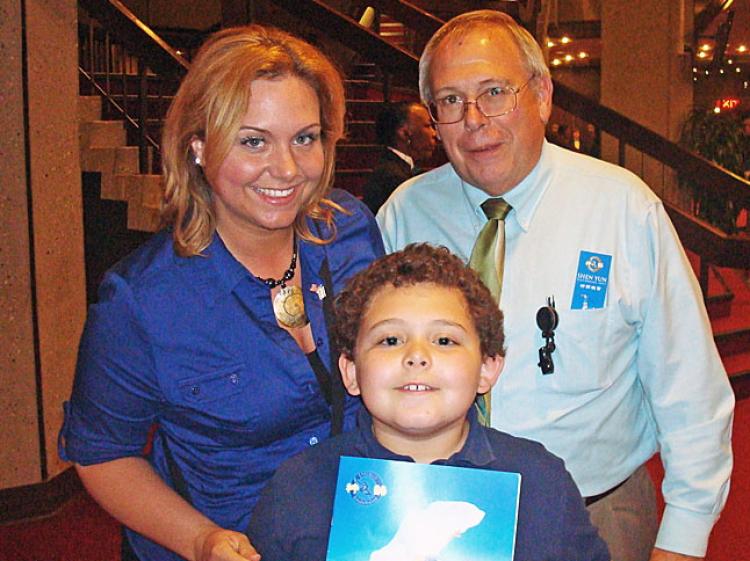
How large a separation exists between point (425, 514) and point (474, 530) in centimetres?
8

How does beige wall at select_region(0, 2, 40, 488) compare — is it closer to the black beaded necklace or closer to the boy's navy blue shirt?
the black beaded necklace

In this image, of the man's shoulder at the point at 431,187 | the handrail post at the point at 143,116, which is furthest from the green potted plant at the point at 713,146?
the man's shoulder at the point at 431,187

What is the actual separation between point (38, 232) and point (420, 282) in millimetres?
3164

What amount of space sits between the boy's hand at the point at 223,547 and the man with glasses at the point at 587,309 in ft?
2.19

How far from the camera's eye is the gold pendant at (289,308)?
1940 mm

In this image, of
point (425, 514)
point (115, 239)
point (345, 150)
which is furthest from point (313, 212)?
point (345, 150)

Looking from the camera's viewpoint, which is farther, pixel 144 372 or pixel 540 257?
pixel 540 257

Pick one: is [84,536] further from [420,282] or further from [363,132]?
[363,132]

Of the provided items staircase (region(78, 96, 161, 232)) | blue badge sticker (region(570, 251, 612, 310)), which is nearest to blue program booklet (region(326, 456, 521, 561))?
blue badge sticker (region(570, 251, 612, 310))

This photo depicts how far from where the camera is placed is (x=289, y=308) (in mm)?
1950

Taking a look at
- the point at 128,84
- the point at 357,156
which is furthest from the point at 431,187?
the point at 128,84

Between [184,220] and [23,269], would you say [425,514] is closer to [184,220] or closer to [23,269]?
[184,220]

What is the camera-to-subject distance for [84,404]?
1840 millimetres

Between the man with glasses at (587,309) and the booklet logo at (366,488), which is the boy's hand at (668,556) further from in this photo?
the booklet logo at (366,488)
